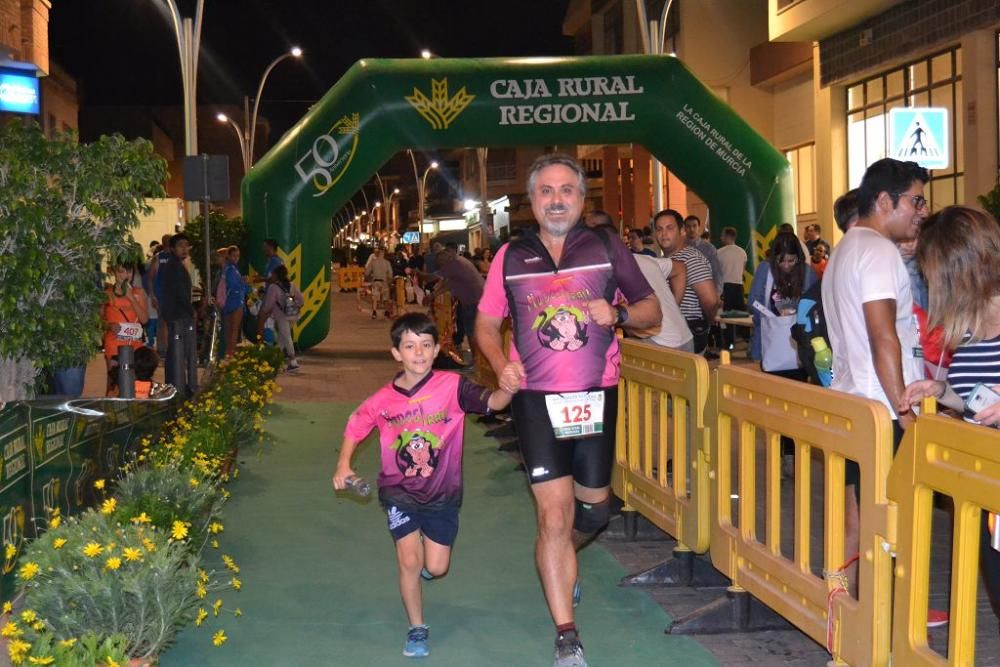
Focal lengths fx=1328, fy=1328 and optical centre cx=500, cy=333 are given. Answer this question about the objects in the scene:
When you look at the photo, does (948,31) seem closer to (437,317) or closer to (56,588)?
(437,317)

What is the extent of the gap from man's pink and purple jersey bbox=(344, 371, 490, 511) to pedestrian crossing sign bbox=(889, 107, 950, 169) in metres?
7.61

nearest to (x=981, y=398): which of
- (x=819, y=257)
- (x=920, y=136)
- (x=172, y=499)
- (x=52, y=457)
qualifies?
(x=172, y=499)

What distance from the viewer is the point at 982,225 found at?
16.9 feet

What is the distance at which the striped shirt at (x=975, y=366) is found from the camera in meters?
4.96

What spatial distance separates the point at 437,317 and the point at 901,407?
15712 mm

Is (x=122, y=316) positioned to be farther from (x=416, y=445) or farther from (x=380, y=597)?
(x=416, y=445)

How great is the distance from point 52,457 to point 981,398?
4409 mm

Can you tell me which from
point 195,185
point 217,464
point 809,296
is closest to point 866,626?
point 809,296

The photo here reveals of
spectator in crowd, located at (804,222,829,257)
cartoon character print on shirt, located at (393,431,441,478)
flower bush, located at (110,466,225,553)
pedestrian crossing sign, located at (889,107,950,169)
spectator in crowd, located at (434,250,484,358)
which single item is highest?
pedestrian crossing sign, located at (889,107,950,169)

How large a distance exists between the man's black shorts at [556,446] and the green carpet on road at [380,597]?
0.86m

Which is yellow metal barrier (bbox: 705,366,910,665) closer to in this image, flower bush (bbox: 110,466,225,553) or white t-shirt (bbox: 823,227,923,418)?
white t-shirt (bbox: 823,227,923,418)

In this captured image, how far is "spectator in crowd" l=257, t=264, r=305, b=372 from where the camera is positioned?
19.3 meters

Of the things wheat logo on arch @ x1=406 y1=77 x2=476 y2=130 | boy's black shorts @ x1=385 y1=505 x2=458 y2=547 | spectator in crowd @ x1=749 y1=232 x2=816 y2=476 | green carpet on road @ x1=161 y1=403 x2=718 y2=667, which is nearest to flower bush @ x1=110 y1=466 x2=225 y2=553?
green carpet on road @ x1=161 y1=403 x2=718 y2=667

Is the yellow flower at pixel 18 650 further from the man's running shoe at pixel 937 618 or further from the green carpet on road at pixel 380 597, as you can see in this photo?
the man's running shoe at pixel 937 618
